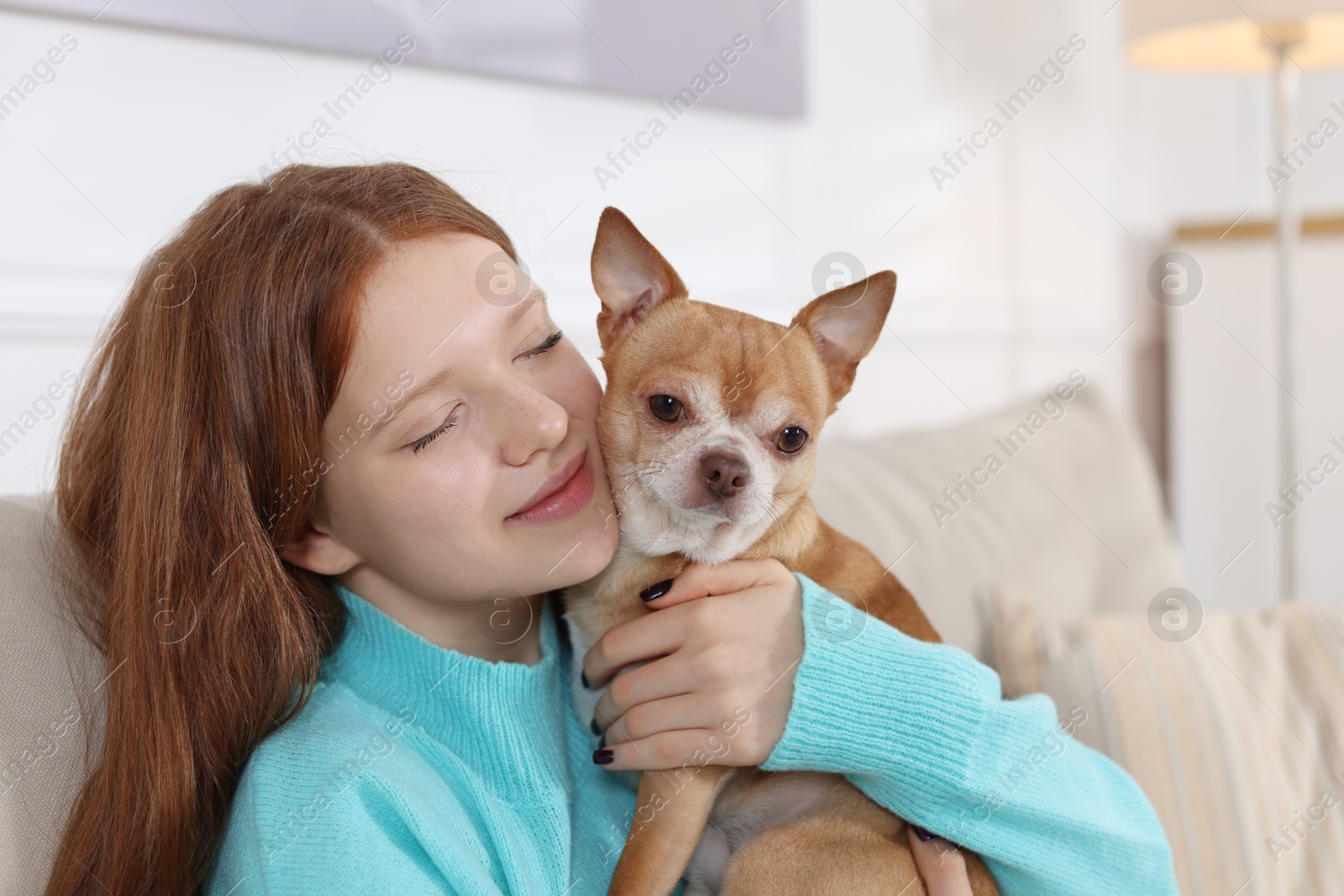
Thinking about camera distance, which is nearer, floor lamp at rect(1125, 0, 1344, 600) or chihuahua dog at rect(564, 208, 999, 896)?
chihuahua dog at rect(564, 208, 999, 896)

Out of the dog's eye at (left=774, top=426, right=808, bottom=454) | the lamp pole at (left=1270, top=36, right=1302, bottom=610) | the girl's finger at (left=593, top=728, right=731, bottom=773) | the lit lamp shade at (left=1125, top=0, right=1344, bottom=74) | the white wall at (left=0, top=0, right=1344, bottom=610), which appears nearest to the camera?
the girl's finger at (left=593, top=728, right=731, bottom=773)

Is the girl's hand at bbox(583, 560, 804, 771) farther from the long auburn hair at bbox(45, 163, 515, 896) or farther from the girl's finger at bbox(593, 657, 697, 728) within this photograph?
the long auburn hair at bbox(45, 163, 515, 896)

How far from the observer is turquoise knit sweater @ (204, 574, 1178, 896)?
1097 mm

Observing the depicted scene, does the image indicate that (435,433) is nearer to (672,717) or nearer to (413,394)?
(413,394)

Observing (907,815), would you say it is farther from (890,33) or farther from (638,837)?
(890,33)

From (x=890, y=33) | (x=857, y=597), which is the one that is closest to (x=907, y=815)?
(x=857, y=597)

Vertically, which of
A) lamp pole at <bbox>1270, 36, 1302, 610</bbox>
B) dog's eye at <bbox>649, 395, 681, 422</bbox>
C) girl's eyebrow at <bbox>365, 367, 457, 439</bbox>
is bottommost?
lamp pole at <bbox>1270, 36, 1302, 610</bbox>

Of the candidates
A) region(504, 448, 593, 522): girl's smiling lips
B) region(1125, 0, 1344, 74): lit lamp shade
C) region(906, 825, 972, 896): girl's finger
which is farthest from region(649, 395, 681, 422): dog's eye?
region(1125, 0, 1344, 74): lit lamp shade

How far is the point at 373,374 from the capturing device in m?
1.12

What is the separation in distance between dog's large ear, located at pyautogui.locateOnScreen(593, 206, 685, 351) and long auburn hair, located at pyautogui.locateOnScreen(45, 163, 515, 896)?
225 mm

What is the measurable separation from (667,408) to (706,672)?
0.31 m

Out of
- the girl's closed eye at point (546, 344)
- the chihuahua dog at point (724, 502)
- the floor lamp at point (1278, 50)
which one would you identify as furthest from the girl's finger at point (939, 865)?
the floor lamp at point (1278, 50)

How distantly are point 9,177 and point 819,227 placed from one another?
1785mm

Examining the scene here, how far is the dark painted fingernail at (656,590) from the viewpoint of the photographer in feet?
4.20
